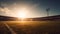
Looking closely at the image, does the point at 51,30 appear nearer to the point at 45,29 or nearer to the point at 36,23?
the point at 45,29

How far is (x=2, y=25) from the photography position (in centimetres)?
2039

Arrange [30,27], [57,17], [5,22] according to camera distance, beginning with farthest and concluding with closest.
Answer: [30,27] → [5,22] → [57,17]

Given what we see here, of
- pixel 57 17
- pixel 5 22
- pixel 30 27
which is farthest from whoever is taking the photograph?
pixel 30 27

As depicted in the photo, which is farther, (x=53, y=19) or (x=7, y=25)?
(x=7, y=25)

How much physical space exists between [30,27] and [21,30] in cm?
138

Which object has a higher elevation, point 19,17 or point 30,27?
point 19,17

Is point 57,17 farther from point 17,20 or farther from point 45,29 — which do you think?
point 17,20

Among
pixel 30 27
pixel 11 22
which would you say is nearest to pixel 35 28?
pixel 30 27

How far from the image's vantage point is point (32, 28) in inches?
830

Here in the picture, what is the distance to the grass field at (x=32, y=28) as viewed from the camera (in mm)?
20062

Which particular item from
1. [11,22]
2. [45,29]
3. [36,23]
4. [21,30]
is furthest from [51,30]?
[11,22]

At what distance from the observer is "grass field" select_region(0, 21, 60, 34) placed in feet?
65.8

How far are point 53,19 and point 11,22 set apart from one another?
4801 mm

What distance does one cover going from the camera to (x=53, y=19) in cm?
1866
